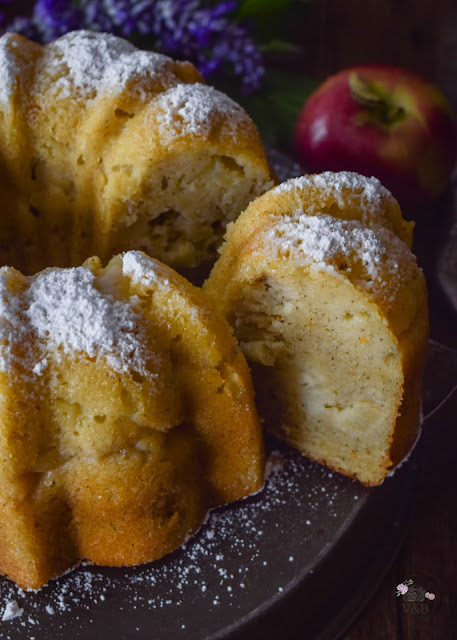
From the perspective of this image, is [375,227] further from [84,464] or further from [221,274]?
[84,464]

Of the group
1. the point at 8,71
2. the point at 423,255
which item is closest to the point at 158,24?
the point at 8,71

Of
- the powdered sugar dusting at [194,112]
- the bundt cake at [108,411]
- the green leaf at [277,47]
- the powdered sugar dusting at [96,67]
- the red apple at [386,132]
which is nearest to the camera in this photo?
the bundt cake at [108,411]

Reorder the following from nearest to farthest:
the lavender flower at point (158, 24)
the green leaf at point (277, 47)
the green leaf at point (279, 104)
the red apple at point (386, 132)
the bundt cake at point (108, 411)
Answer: the bundt cake at point (108, 411) < the red apple at point (386, 132) < the lavender flower at point (158, 24) < the green leaf at point (279, 104) < the green leaf at point (277, 47)

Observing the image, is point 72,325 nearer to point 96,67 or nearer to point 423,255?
point 96,67

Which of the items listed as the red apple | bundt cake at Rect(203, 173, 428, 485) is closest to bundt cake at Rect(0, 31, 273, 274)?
bundt cake at Rect(203, 173, 428, 485)

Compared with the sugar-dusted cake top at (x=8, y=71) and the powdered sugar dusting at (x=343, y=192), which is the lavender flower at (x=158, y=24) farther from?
the powdered sugar dusting at (x=343, y=192)

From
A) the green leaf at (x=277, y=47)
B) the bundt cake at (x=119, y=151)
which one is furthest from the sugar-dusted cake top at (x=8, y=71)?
the green leaf at (x=277, y=47)

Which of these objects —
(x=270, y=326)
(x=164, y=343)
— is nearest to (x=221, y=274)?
(x=270, y=326)
